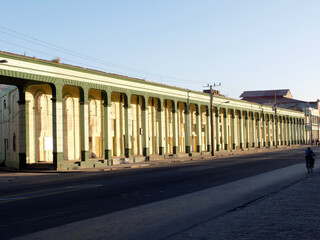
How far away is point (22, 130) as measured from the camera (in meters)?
36.2

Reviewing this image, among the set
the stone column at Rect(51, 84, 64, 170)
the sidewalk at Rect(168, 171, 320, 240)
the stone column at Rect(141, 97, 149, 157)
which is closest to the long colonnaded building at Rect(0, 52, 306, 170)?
the stone column at Rect(51, 84, 64, 170)

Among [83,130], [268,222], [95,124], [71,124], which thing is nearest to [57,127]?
[83,130]

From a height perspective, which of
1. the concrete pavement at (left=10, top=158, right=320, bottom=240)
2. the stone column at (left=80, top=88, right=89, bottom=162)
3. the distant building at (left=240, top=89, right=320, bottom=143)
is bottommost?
the concrete pavement at (left=10, top=158, right=320, bottom=240)

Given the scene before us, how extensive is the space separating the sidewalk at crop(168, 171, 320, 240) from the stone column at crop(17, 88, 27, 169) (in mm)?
26829

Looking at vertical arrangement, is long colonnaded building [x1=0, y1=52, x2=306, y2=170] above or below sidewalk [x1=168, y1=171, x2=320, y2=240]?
above

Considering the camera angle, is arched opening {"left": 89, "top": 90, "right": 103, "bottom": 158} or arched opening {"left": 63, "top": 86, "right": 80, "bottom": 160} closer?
arched opening {"left": 63, "top": 86, "right": 80, "bottom": 160}

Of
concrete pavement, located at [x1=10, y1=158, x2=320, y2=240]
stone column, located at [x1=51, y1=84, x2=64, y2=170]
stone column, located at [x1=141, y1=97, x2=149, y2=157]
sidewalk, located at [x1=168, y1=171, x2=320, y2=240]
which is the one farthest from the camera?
stone column, located at [x1=141, y1=97, x2=149, y2=157]

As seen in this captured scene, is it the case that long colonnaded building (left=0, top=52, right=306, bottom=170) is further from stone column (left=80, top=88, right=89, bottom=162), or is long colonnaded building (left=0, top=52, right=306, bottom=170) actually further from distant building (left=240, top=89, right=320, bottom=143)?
distant building (left=240, top=89, right=320, bottom=143)

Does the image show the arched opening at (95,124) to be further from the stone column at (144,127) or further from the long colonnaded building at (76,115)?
the stone column at (144,127)

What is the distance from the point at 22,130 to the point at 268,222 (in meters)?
30.3

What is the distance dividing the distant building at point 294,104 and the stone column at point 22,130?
310ft

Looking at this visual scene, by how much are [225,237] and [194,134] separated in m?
58.1

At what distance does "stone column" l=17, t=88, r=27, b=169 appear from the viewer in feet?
117

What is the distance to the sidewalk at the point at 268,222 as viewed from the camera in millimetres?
8125
